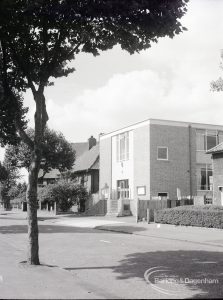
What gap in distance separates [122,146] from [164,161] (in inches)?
232

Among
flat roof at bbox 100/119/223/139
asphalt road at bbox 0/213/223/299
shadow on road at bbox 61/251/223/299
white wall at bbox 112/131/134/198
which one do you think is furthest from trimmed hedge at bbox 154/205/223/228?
white wall at bbox 112/131/134/198

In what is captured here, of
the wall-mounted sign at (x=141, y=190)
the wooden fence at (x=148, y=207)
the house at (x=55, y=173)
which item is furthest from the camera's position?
→ the house at (x=55, y=173)

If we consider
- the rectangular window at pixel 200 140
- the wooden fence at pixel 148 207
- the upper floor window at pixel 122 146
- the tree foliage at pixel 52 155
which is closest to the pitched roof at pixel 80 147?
the tree foliage at pixel 52 155

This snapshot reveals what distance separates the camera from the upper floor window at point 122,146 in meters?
41.0

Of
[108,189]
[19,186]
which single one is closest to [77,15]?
[108,189]

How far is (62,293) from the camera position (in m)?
7.47

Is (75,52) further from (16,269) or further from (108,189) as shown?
(108,189)

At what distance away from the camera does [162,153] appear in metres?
37.7

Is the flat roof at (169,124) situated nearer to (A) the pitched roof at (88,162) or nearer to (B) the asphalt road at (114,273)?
(A) the pitched roof at (88,162)

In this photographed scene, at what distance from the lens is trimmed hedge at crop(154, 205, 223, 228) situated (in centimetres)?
2158

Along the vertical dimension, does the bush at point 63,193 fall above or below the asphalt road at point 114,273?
above

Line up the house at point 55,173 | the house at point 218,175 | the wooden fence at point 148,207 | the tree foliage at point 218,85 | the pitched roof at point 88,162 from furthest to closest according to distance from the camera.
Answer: the house at point 55,173 → the pitched roof at point 88,162 → the house at point 218,175 → the wooden fence at point 148,207 → the tree foliage at point 218,85

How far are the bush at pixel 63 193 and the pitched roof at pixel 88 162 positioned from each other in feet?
25.4

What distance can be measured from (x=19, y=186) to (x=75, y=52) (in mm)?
58801
